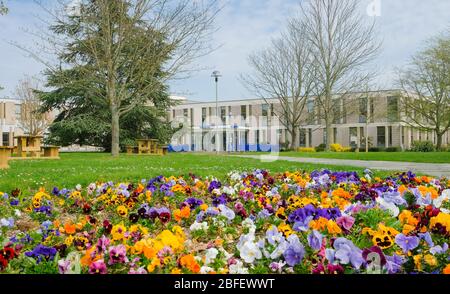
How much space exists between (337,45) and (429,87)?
736 cm

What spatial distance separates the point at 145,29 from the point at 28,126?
20.4m

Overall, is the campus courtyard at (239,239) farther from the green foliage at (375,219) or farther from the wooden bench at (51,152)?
the wooden bench at (51,152)

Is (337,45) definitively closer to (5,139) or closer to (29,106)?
(29,106)

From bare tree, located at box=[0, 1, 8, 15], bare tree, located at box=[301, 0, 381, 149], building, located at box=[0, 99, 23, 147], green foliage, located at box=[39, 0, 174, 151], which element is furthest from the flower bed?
building, located at box=[0, 99, 23, 147]

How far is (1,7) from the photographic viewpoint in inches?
394

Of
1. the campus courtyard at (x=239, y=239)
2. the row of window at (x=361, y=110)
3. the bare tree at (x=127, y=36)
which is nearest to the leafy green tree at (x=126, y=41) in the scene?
the bare tree at (x=127, y=36)

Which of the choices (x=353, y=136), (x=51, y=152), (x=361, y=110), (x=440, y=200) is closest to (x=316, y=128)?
(x=361, y=110)

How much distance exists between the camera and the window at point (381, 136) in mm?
40125

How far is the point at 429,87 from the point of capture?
27.5 m

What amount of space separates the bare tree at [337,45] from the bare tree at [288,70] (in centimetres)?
58

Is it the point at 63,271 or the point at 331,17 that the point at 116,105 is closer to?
the point at 331,17

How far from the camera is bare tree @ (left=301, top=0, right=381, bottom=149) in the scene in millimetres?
20469
